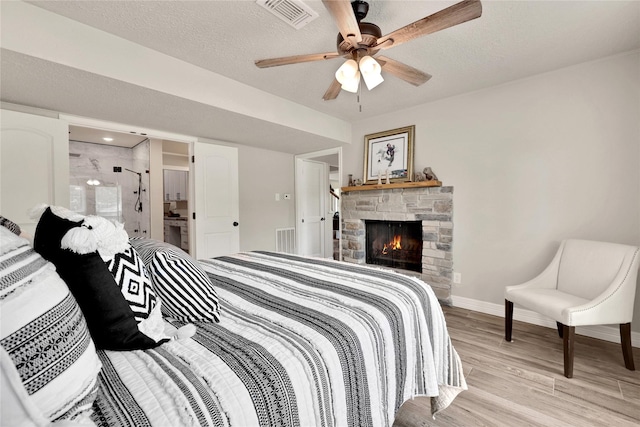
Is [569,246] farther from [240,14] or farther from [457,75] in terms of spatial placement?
[240,14]

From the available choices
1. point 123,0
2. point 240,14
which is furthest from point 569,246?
point 123,0

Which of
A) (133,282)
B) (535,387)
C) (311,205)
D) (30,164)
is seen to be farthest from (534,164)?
(30,164)

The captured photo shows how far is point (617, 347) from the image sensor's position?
2309mm

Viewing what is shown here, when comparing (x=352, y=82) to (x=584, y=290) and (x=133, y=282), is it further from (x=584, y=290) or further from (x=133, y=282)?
(x=584, y=290)

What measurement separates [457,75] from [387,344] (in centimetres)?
267

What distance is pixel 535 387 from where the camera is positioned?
181 cm

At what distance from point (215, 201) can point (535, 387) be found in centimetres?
373

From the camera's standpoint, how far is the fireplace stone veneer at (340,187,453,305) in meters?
3.31

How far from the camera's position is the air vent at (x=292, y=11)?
1736mm

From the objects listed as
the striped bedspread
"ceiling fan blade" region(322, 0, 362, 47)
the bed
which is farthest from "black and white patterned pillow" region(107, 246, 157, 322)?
"ceiling fan blade" region(322, 0, 362, 47)

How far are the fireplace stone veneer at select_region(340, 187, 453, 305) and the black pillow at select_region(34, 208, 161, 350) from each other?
10.3ft

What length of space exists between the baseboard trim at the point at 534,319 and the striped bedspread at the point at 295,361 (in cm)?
182

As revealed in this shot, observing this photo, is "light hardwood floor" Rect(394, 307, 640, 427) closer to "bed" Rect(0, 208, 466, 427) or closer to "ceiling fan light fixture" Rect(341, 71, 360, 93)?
"bed" Rect(0, 208, 466, 427)

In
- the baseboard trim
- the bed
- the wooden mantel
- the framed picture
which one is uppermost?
the framed picture
